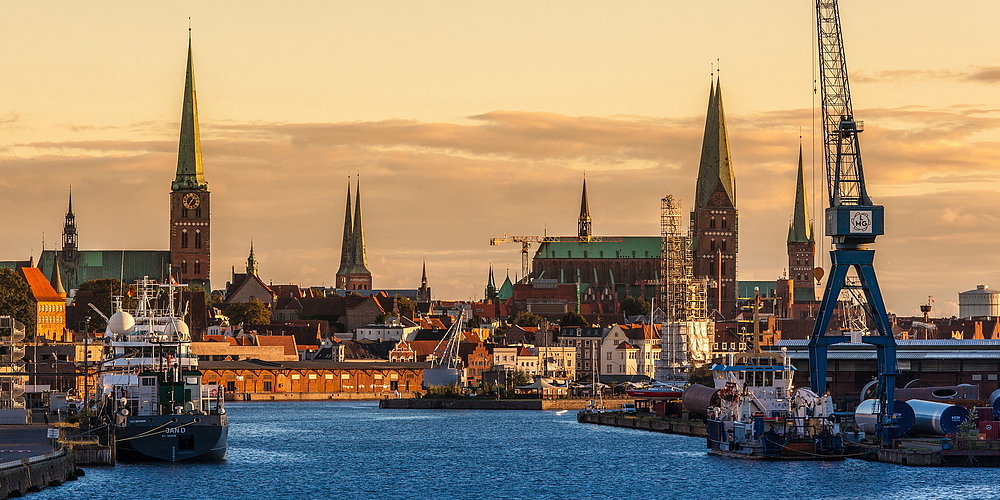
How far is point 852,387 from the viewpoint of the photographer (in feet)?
363

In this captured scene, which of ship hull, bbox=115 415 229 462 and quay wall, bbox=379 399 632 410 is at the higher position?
ship hull, bbox=115 415 229 462

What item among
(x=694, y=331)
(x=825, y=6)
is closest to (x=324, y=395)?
(x=694, y=331)

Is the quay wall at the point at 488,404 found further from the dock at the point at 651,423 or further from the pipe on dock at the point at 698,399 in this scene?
the pipe on dock at the point at 698,399

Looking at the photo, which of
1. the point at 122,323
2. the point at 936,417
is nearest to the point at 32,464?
the point at 122,323

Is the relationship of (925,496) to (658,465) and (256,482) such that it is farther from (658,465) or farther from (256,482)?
(256,482)

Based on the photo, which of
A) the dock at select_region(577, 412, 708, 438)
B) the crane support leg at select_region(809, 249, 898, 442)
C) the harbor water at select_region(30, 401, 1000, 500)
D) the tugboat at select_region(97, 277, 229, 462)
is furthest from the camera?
the dock at select_region(577, 412, 708, 438)

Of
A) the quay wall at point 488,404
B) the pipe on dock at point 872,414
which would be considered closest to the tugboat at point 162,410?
the pipe on dock at point 872,414

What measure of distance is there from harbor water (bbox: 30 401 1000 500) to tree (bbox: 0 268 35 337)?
74060 mm

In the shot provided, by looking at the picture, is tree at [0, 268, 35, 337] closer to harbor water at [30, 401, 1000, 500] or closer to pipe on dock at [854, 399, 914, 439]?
harbor water at [30, 401, 1000, 500]

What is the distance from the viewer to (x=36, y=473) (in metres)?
55.8

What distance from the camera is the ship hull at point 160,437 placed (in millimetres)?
68188

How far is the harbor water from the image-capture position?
6322 cm

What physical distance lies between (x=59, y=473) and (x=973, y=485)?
1222 inches

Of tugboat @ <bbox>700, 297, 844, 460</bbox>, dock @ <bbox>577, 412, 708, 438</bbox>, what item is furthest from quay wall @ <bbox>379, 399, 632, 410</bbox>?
tugboat @ <bbox>700, 297, 844, 460</bbox>
